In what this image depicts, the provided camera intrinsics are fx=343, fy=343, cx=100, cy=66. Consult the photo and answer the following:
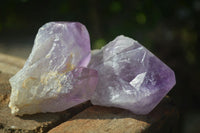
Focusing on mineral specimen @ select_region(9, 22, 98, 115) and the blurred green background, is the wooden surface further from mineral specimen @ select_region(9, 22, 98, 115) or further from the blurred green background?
the blurred green background

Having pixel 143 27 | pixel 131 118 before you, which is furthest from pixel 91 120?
pixel 143 27

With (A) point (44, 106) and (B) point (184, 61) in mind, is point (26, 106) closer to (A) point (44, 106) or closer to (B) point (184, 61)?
(A) point (44, 106)

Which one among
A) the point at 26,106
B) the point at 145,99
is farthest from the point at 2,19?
the point at 145,99

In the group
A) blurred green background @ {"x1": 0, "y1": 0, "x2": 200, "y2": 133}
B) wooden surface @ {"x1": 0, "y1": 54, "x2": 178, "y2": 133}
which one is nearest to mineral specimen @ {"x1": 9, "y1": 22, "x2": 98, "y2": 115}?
wooden surface @ {"x1": 0, "y1": 54, "x2": 178, "y2": 133}

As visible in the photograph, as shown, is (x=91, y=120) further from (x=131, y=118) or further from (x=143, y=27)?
(x=143, y=27)

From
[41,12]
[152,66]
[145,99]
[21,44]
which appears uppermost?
[152,66]
